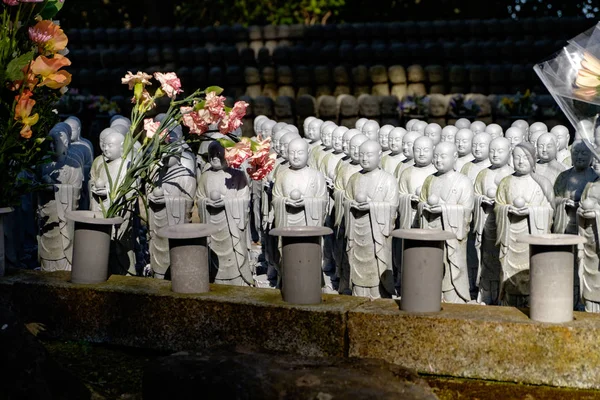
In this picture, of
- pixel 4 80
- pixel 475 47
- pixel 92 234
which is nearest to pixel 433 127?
pixel 92 234

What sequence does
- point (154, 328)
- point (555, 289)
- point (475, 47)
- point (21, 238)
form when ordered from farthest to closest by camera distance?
point (475, 47), point (21, 238), point (154, 328), point (555, 289)

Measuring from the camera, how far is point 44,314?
747 cm

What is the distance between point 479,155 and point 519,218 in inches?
61.0

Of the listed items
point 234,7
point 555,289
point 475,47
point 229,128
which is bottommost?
point 555,289

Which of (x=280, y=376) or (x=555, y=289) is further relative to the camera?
(x=555, y=289)

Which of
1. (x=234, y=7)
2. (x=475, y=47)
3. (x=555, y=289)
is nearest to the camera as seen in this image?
(x=555, y=289)

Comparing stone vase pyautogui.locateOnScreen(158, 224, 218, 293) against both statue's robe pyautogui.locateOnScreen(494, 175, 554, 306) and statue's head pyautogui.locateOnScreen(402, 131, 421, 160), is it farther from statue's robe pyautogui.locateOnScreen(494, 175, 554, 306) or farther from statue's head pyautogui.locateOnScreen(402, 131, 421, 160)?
statue's head pyautogui.locateOnScreen(402, 131, 421, 160)

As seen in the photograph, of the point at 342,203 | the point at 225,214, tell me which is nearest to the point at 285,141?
the point at 342,203

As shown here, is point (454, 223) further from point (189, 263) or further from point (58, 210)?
point (58, 210)

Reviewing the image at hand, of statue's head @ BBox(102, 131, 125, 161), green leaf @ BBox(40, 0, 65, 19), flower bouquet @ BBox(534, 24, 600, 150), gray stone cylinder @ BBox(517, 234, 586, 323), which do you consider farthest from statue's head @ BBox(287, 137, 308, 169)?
flower bouquet @ BBox(534, 24, 600, 150)

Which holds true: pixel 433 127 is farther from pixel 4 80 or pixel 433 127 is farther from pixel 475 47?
pixel 475 47

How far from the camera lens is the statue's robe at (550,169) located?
990cm

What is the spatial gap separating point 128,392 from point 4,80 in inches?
80.4

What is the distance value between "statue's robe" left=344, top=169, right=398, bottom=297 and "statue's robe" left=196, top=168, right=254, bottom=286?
2.93ft
